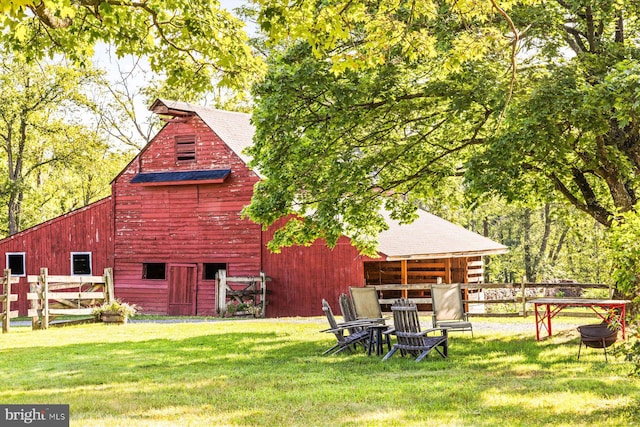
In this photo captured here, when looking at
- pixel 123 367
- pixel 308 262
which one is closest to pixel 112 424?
pixel 123 367

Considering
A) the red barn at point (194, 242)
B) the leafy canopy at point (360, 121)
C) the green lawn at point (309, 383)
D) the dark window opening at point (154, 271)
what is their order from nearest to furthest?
1. the green lawn at point (309, 383)
2. the leafy canopy at point (360, 121)
3. the red barn at point (194, 242)
4. the dark window opening at point (154, 271)

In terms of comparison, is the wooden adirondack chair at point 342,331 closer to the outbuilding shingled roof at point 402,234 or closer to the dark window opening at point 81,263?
the outbuilding shingled roof at point 402,234

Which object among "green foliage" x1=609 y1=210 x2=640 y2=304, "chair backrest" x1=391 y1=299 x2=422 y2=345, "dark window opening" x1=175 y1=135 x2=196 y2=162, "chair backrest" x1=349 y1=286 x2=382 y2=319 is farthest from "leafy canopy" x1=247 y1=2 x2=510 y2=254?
"dark window opening" x1=175 y1=135 x2=196 y2=162

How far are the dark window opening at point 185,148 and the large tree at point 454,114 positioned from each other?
1235 centimetres

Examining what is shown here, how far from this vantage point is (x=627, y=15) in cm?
1560

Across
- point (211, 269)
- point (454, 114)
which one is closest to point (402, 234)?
point (211, 269)

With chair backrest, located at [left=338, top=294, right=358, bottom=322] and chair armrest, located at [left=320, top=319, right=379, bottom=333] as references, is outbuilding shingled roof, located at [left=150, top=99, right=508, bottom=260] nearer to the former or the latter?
chair backrest, located at [left=338, top=294, right=358, bottom=322]

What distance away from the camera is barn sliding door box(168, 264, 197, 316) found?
1109 inches

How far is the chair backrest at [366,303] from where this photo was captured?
50.2 feet

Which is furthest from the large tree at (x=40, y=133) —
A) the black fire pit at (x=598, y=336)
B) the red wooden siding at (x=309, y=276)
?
the black fire pit at (x=598, y=336)

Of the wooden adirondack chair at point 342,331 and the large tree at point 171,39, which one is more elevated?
the large tree at point 171,39

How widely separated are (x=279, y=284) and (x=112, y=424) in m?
18.8

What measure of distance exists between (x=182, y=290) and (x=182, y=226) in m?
2.38

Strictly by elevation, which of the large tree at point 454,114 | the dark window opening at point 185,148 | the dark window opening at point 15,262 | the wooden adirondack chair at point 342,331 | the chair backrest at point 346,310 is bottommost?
the wooden adirondack chair at point 342,331
